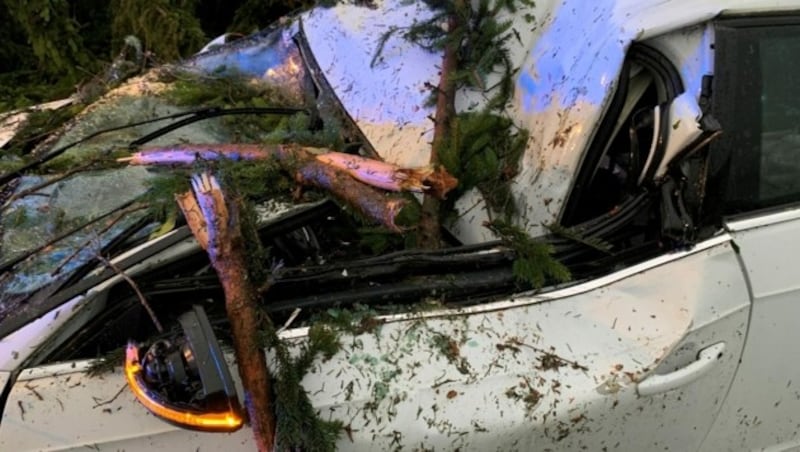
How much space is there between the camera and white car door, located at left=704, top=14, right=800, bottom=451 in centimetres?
191

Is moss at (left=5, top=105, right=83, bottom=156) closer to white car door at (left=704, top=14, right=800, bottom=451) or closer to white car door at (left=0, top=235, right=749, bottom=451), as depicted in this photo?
white car door at (left=0, top=235, right=749, bottom=451)

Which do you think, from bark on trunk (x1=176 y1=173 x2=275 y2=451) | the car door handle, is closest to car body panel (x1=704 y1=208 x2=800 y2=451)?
the car door handle

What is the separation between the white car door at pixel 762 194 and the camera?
1913 millimetres

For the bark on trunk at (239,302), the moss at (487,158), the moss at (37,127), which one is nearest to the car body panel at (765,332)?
the moss at (487,158)

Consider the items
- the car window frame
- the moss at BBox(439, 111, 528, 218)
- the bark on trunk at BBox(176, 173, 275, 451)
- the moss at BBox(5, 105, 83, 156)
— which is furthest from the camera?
the moss at BBox(5, 105, 83, 156)

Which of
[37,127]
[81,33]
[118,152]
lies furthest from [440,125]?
[81,33]

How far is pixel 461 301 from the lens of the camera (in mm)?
1867

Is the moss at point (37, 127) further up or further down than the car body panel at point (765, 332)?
further up

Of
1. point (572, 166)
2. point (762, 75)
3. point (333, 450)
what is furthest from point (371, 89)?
point (333, 450)

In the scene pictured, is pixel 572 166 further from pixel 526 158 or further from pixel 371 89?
pixel 371 89

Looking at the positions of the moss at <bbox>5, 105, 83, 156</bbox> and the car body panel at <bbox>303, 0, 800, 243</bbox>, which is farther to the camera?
the moss at <bbox>5, 105, 83, 156</bbox>

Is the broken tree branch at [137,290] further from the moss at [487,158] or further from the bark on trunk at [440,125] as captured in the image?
the moss at [487,158]

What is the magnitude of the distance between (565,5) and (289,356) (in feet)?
4.27

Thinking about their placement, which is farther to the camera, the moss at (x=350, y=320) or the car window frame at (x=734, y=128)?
the car window frame at (x=734, y=128)
